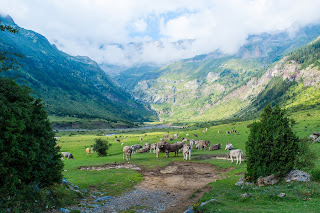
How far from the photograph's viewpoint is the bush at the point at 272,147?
17500 millimetres

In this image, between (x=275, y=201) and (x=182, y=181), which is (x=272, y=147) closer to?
(x=275, y=201)

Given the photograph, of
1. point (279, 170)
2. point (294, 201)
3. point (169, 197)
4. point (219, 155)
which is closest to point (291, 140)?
point (279, 170)

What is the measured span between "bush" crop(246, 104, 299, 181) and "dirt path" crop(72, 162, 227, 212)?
639 centimetres

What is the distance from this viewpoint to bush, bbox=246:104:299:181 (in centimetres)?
1750

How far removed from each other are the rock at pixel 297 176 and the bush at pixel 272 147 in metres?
0.37

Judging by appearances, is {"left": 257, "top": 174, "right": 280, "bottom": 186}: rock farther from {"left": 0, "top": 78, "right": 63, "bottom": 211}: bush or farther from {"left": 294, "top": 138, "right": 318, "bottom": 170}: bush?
{"left": 0, "top": 78, "right": 63, "bottom": 211}: bush

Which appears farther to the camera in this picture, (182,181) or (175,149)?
(175,149)

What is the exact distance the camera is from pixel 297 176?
16.9 meters

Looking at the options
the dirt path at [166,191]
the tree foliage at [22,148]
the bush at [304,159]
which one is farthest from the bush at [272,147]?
the tree foliage at [22,148]

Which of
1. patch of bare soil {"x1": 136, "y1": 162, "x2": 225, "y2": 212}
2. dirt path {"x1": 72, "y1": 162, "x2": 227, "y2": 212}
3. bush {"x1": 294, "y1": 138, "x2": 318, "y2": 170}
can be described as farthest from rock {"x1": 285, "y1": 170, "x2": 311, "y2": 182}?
dirt path {"x1": 72, "y1": 162, "x2": 227, "y2": 212}

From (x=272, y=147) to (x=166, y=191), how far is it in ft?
39.3

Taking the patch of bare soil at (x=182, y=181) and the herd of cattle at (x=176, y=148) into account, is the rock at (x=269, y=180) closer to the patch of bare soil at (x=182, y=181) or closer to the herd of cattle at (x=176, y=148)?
the patch of bare soil at (x=182, y=181)

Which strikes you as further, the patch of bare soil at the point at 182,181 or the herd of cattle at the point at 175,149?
the herd of cattle at the point at 175,149

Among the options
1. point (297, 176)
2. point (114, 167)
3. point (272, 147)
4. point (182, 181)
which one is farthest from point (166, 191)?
point (114, 167)
